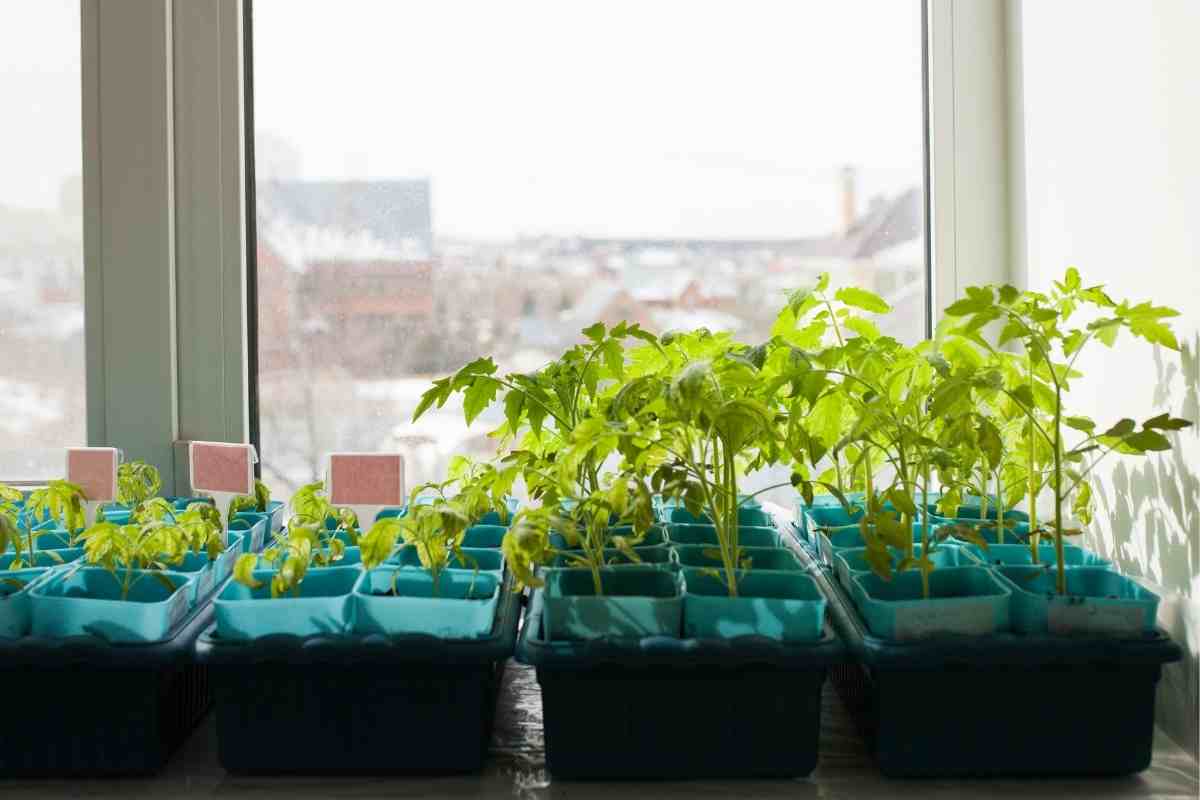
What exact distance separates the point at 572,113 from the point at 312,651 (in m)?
0.95

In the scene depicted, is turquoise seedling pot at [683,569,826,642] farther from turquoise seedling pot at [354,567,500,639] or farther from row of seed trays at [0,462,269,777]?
row of seed trays at [0,462,269,777]

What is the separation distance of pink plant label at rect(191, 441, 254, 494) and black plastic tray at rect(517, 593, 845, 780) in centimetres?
56

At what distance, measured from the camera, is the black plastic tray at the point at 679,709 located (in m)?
0.94

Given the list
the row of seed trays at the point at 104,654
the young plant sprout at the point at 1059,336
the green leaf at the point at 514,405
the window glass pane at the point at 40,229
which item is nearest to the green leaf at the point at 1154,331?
the young plant sprout at the point at 1059,336

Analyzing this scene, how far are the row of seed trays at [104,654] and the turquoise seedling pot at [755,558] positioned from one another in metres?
0.49

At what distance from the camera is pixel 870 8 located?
1628 mm

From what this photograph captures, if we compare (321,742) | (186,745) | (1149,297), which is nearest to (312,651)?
(321,742)

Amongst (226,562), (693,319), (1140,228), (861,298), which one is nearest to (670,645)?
(861,298)

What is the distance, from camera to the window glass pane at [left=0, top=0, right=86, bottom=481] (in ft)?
5.21

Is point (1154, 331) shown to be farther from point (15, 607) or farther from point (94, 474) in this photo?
point (94, 474)

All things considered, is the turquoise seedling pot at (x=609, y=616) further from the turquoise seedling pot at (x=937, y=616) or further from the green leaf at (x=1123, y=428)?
the green leaf at (x=1123, y=428)

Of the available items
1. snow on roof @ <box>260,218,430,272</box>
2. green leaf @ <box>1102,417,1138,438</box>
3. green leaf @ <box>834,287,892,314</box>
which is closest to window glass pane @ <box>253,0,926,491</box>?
snow on roof @ <box>260,218,430,272</box>

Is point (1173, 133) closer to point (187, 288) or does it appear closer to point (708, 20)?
point (708, 20)

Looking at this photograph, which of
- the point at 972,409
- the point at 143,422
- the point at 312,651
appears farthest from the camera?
the point at 143,422
